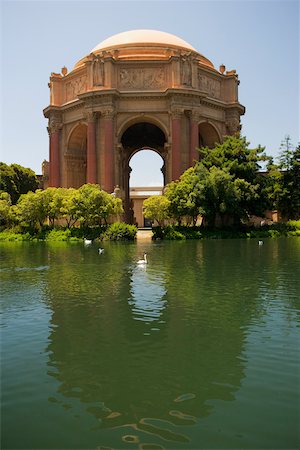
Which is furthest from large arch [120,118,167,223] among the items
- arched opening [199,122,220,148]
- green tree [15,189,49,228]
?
green tree [15,189,49,228]

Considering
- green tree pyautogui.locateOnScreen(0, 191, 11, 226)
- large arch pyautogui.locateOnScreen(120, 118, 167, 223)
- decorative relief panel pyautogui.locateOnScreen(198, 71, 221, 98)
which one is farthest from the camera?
large arch pyautogui.locateOnScreen(120, 118, 167, 223)

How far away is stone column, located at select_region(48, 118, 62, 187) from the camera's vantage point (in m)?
50.0

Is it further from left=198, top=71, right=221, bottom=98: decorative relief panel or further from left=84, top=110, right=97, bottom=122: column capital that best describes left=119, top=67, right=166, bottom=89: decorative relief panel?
left=198, top=71, right=221, bottom=98: decorative relief panel

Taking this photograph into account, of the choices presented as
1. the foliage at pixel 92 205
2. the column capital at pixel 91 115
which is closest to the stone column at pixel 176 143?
the column capital at pixel 91 115

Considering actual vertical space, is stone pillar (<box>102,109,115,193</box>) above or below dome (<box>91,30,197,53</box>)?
below

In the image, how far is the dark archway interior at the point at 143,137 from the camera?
55.8 metres

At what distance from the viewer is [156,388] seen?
5117mm

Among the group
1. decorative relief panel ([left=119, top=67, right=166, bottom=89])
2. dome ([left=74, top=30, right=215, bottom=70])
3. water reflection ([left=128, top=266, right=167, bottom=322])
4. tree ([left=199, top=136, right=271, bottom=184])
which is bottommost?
water reflection ([left=128, top=266, right=167, bottom=322])

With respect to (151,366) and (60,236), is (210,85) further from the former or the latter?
(151,366)

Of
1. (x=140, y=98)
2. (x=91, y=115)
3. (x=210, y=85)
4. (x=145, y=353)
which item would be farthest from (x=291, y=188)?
(x=145, y=353)

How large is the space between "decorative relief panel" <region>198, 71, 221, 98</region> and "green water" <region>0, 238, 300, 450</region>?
38.8m

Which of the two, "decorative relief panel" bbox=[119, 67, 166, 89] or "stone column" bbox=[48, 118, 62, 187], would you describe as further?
"stone column" bbox=[48, 118, 62, 187]

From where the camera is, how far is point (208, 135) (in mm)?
51562

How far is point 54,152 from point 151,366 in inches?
1848
